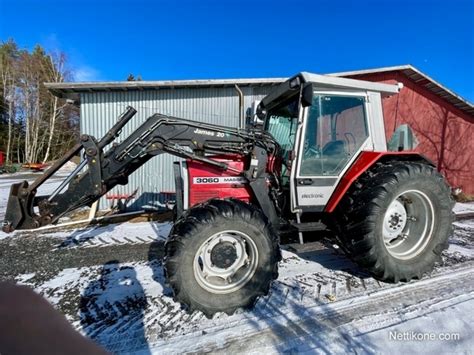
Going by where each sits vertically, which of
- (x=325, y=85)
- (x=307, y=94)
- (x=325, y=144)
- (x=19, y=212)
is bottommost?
(x=19, y=212)

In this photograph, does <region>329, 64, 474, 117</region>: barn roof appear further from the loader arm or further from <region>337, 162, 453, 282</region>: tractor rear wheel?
the loader arm

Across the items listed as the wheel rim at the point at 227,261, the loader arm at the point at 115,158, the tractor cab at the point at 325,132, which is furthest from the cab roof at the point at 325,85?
the wheel rim at the point at 227,261

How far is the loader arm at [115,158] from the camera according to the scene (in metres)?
2.85

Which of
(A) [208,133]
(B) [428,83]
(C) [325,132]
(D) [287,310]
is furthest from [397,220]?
(B) [428,83]

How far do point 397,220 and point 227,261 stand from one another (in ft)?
7.35

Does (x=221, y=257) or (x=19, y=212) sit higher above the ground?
(x=19, y=212)

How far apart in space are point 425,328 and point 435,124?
10.1 m

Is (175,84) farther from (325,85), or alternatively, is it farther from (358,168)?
(358,168)

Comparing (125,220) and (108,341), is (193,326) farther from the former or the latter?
(125,220)

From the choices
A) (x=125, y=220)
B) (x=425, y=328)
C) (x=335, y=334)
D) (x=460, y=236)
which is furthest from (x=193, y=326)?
(x=460, y=236)

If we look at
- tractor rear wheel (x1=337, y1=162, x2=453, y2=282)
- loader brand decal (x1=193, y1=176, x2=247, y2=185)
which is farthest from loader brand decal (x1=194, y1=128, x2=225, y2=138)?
tractor rear wheel (x1=337, y1=162, x2=453, y2=282)

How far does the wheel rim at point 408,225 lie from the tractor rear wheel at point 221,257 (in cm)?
167

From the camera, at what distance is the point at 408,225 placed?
3594 millimetres

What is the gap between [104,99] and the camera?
7.95 meters
